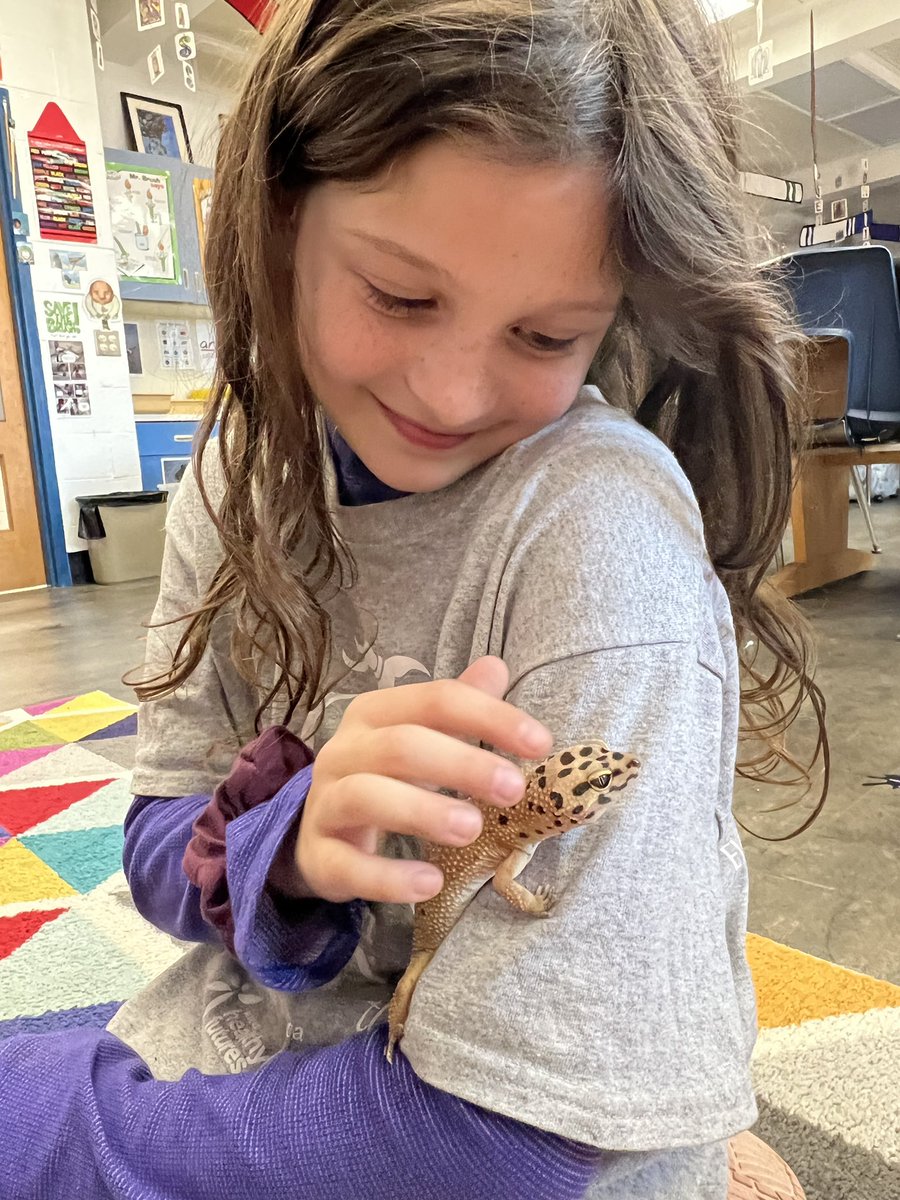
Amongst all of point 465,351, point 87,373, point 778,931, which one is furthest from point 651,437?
point 87,373

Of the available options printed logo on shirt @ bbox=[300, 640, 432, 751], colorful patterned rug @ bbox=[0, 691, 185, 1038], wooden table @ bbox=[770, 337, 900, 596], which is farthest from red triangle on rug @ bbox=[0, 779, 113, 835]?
wooden table @ bbox=[770, 337, 900, 596]

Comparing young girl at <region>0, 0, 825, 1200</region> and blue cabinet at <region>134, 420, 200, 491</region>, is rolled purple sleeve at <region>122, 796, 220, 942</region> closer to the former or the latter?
young girl at <region>0, 0, 825, 1200</region>

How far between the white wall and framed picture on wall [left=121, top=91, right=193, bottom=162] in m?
0.32

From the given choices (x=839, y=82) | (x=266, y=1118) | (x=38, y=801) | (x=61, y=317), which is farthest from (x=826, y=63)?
(x=266, y=1118)

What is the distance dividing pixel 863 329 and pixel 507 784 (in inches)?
101

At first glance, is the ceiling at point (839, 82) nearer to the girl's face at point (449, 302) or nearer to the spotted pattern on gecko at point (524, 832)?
the girl's face at point (449, 302)

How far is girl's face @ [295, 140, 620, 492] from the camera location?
0.46 m

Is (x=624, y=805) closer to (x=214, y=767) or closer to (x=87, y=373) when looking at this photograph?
(x=214, y=767)

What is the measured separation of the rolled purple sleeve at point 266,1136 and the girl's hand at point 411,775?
99 mm

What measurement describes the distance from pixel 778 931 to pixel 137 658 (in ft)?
6.44

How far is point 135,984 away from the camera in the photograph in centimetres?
102

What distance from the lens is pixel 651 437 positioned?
0.52 metres

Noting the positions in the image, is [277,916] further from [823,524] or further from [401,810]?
[823,524]

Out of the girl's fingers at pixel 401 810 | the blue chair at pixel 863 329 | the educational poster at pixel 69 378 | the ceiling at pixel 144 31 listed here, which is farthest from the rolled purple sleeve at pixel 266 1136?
the educational poster at pixel 69 378
